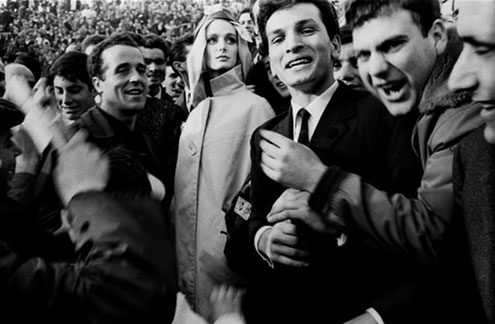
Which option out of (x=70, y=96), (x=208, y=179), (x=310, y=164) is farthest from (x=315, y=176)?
(x=70, y=96)

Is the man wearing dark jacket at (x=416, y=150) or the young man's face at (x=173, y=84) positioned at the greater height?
the man wearing dark jacket at (x=416, y=150)

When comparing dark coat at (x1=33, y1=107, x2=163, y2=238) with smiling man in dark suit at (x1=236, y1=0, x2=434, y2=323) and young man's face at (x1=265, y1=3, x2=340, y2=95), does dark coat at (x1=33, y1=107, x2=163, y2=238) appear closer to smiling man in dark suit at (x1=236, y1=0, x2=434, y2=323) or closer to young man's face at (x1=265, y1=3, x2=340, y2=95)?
smiling man in dark suit at (x1=236, y1=0, x2=434, y2=323)

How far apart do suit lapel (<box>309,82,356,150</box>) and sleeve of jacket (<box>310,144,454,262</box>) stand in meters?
0.34

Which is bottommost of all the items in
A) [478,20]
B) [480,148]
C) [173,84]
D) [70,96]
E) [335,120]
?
[173,84]

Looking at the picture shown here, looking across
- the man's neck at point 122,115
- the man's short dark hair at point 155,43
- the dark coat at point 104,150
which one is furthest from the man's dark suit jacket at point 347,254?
the man's short dark hair at point 155,43

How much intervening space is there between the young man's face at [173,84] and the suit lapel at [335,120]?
12.4 feet

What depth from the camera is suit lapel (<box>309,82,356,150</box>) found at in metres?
1.80

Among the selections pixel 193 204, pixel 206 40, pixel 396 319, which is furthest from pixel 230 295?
pixel 206 40

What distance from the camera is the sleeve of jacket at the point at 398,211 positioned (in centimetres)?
140

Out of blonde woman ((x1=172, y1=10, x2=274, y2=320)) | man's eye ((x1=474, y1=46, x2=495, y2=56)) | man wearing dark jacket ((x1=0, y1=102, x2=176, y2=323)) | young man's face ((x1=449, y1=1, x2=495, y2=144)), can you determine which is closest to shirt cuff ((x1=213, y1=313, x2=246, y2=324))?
man wearing dark jacket ((x1=0, y1=102, x2=176, y2=323))

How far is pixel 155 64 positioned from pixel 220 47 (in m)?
1.79

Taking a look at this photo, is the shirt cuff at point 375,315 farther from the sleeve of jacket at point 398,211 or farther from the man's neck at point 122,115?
the man's neck at point 122,115

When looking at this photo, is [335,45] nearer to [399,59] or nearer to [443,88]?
[399,59]

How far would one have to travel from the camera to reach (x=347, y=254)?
5.39 feet
